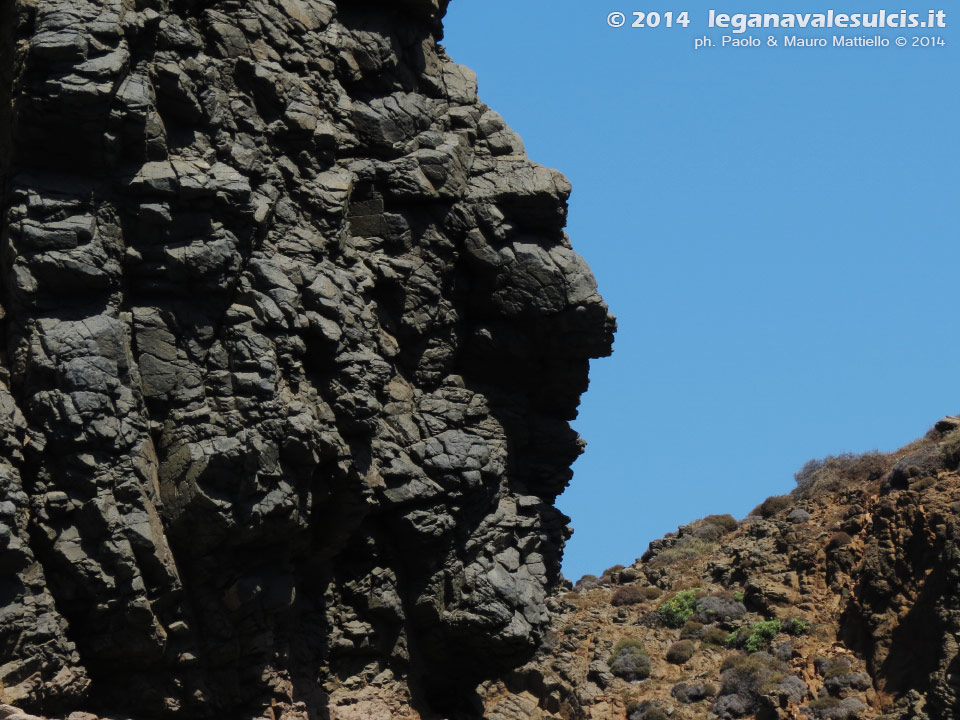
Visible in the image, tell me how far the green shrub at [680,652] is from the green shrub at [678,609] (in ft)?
6.66

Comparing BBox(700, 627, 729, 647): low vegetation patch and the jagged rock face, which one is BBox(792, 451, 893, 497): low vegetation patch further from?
the jagged rock face

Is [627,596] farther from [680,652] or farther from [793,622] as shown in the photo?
[793,622]

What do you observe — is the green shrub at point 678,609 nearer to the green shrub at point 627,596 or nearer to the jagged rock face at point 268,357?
the green shrub at point 627,596

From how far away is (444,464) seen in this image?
48469 millimetres

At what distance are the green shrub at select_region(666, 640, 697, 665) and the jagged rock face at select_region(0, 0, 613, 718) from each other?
58.7ft

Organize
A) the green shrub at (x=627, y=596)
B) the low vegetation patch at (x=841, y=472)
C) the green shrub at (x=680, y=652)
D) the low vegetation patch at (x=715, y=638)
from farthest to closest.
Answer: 1. the low vegetation patch at (x=841, y=472)
2. the green shrub at (x=627, y=596)
3. the low vegetation patch at (x=715, y=638)
4. the green shrub at (x=680, y=652)

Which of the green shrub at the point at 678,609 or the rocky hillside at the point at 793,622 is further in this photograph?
the green shrub at the point at 678,609

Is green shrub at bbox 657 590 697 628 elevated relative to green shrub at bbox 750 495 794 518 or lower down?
lower down

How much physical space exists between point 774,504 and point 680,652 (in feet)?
47.4

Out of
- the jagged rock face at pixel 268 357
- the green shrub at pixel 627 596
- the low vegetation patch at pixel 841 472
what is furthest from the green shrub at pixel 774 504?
the jagged rock face at pixel 268 357

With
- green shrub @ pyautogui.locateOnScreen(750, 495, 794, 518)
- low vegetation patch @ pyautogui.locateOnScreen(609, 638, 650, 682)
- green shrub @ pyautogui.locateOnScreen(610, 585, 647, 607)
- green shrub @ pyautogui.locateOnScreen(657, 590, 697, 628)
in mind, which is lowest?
low vegetation patch @ pyautogui.locateOnScreen(609, 638, 650, 682)

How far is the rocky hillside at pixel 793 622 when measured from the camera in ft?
201

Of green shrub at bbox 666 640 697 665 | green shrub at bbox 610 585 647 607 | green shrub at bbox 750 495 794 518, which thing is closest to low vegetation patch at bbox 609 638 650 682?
green shrub at bbox 666 640 697 665

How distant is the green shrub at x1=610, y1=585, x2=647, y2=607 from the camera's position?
7462 centimetres
